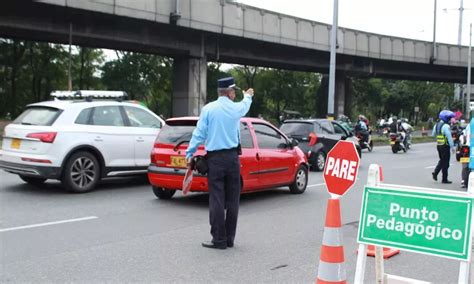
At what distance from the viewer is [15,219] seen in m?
7.62

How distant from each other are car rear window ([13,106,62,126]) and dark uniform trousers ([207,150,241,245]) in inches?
189

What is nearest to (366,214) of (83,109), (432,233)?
(432,233)

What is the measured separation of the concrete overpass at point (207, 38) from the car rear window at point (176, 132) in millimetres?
18135

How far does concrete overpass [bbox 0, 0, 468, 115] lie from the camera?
2770 centimetres

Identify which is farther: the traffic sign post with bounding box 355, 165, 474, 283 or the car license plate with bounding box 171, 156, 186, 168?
the car license plate with bounding box 171, 156, 186, 168

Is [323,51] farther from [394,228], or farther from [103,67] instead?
[394,228]

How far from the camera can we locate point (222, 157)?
20.7 ft

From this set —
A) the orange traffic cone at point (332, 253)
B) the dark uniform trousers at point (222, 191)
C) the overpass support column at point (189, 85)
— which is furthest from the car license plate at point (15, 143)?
the overpass support column at point (189, 85)

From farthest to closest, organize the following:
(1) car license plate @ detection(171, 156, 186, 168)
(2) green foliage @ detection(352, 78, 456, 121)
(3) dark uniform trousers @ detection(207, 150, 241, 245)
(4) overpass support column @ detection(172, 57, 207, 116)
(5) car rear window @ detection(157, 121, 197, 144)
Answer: (2) green foliage @ detection(352, 78, 456, 121) → (4) overpass support column @ detection(172, 57, 207, 116) → (5) car rear window @ detection(157, 121, 197, 144) → (1) car license plate @ detection(171, 156, 186, 168) → (3) dark uniform trousers @ detection(207, 150, 241, 245)

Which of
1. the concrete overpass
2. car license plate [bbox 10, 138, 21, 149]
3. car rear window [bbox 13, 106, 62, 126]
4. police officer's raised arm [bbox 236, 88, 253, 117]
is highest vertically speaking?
the concrete overpass

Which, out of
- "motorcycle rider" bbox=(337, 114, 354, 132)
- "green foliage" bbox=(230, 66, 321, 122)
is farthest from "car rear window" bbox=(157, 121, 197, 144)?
"green foliage" bbox=(230, 66, 321, 122)

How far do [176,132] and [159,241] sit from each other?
3.12 metres

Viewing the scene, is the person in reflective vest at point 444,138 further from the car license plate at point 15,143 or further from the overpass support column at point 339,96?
the overpass support column at point 339,96

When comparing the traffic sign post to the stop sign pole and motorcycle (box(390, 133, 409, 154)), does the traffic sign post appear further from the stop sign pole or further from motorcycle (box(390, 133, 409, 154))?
motorcycle (box(390, 133, 409, 154))
